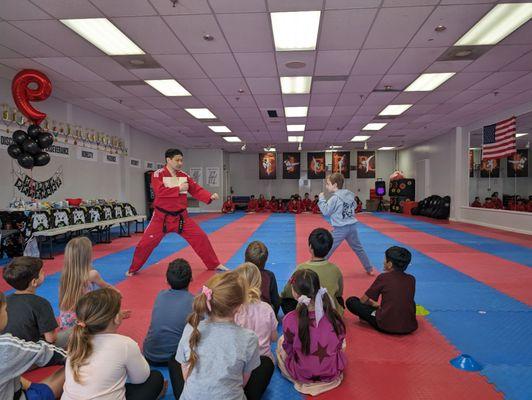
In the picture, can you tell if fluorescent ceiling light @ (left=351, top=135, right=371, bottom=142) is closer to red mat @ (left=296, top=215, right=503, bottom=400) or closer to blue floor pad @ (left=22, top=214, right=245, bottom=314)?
blue floor pad @ (left=22, top=214, right=245, bottom=314)

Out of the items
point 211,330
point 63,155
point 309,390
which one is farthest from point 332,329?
point 63,155

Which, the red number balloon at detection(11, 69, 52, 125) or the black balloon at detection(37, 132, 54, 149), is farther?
the black balloon at detection(37, 132, 54, 149)

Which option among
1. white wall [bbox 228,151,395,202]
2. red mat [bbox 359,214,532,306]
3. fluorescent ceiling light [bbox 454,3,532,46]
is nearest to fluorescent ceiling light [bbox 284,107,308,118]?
red mat [bbox 359,214,532,306]

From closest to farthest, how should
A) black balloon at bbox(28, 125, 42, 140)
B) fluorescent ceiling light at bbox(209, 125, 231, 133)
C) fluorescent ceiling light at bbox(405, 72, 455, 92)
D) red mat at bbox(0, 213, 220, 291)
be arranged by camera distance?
red mat at bbox(0, 213, 220, 291) → black balloon at bbox(28, 125, 42, 140) → fluorescent ceiling light at bbox(405, 72, 455, 92) → fluorescent ceiling light at bbox(209, 125, 231, 133)

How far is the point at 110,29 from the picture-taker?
199 inches

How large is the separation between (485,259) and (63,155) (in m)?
9.44

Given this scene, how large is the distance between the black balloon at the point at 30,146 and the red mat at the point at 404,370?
6.40 metres

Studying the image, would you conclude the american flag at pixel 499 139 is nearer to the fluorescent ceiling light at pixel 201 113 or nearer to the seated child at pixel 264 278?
the fluorescent ceiling light at pixel 201 113

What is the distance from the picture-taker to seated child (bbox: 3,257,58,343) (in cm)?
201

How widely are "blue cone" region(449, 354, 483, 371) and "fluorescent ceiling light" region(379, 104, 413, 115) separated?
818 centimetres

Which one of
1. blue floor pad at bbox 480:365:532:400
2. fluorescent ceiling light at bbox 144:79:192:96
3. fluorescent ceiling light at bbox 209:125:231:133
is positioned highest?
fluorescent ceiling light at bbox 144:79:192:96

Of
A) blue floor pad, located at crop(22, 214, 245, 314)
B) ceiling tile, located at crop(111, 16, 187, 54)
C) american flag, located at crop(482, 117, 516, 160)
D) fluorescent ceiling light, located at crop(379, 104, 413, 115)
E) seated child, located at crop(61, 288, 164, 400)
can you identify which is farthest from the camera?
fluorescent ceiling light, located at crop(379, 104, 413, 115)

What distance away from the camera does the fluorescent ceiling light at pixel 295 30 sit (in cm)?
466

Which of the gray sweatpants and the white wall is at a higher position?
the white wall
